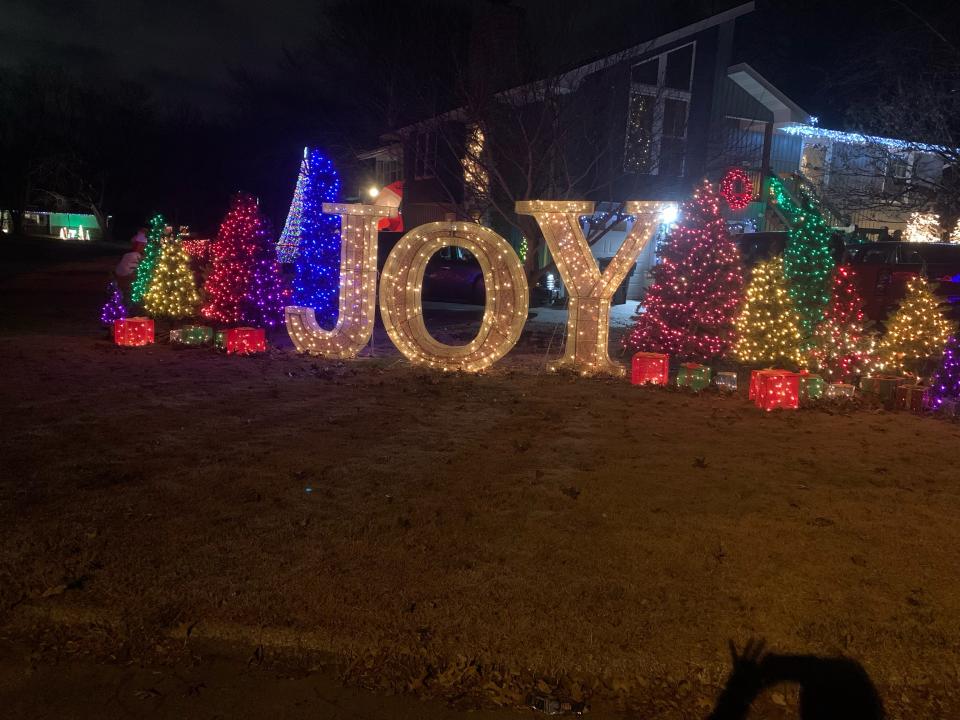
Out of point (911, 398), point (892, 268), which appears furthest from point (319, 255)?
point (892, 268)

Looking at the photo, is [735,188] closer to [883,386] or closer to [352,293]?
[883,386]

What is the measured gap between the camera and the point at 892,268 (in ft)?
49.4

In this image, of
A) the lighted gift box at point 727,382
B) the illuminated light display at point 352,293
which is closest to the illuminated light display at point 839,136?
the lighted gift box at point 727,382

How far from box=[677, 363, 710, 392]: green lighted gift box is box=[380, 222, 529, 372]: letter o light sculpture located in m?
2.32

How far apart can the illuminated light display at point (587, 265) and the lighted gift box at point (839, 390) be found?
8.97ft

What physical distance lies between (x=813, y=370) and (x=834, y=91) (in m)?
20.5

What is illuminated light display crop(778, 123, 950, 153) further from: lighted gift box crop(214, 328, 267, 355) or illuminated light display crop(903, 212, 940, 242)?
lighted gift box crop(214, 328, 267, 355)

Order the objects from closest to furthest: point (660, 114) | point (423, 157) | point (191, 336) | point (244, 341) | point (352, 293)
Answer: point (352, 293)
point (244, 341)
point (191, 336)
point (660, 114)
point (423, 157)

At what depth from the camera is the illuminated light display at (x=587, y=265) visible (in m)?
10.6

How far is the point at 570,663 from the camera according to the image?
11.5 ft

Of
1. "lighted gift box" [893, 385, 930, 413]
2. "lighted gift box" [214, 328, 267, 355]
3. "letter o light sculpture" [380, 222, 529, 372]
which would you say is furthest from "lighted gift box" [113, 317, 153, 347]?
"lighted gift box" [893, 385, 930, 413]

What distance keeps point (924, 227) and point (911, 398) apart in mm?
16771

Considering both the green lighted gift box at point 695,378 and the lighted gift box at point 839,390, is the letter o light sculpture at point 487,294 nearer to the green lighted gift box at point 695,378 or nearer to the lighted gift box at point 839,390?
the green lighted gift box at point 695,378

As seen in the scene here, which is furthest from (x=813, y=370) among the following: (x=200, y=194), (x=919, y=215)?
(x=200, y=194)
